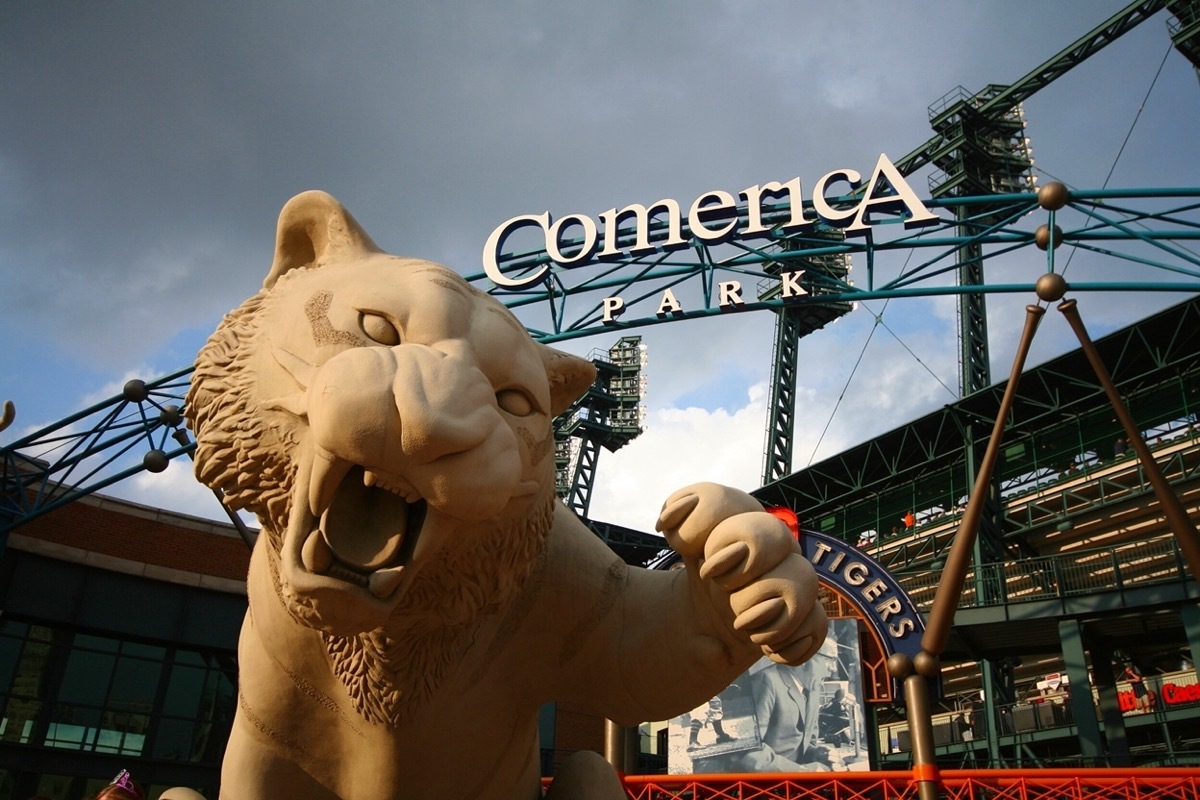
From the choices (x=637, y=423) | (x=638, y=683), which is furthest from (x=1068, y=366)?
(x=638, y=683)

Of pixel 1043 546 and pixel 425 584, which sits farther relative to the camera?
pixel 1043 546

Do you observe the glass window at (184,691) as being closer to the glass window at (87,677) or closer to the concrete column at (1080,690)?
the glass window at (87,677)

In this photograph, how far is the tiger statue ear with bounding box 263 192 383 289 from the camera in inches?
83.4

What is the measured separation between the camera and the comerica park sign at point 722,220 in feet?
34.2

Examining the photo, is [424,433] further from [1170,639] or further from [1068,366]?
[1068,366]

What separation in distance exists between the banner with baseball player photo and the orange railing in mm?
3426

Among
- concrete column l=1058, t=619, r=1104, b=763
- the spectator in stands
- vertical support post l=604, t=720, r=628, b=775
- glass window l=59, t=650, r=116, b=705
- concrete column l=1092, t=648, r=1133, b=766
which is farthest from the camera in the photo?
the spectator in stands

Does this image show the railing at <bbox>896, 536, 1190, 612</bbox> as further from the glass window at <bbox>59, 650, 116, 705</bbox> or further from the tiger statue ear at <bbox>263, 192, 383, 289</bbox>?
the tiger statue ear at <bbox>263, 192, 383, 289</bbox>

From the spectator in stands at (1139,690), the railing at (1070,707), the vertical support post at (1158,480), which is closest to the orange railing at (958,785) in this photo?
the vertical support post at (1158,480)

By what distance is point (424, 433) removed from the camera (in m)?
1.43

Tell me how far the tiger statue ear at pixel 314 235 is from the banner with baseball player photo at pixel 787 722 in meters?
11.0

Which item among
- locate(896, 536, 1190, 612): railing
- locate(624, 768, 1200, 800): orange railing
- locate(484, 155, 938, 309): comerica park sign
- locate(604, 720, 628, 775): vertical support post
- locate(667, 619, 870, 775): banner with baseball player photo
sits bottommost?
locate(624, 768, 1200, 800): orange railing

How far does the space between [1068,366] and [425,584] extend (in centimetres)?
1810

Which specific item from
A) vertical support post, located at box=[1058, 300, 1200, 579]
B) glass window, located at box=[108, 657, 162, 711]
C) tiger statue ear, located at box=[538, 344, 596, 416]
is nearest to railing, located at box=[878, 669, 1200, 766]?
vertical support post, located at box=[1058, 300, 1200, 579]
